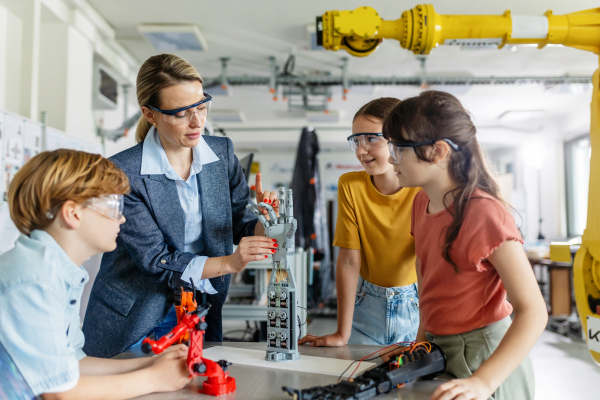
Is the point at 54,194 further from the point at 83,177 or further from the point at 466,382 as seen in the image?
the point at 466,382

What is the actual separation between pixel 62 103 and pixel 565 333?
20.1 feet

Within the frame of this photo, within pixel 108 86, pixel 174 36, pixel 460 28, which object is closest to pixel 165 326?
pixel 460 28

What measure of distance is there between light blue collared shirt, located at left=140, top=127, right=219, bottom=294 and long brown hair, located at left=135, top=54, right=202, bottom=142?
0.15 meters

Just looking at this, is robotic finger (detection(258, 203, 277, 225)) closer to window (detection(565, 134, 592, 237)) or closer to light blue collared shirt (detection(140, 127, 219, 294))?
light blue collared shirt (detection(140, 127, 219, 294))

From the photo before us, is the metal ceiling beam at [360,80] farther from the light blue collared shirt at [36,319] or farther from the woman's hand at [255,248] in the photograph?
the light blue collared shirt at [36,319]

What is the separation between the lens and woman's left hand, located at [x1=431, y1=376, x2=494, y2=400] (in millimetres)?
863

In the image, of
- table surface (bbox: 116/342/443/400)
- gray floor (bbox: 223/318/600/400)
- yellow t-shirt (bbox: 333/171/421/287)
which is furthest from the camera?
gray floor (bbox: 223/318/600/400)

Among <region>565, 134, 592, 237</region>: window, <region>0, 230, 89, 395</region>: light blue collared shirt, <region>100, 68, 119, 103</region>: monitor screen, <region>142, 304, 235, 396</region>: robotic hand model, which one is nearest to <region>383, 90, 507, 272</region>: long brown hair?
<region>142, 304, 235, 396</region>: robotic hand model

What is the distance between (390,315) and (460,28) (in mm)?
1070

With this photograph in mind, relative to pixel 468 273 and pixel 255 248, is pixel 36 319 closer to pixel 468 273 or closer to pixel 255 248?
pixel 255 248

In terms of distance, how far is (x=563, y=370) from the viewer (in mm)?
4078

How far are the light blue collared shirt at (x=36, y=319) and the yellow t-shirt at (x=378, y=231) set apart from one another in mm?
938

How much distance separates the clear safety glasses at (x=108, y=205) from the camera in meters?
1.00

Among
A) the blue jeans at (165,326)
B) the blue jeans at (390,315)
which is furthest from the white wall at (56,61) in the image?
the blue jeans at (390,315)
